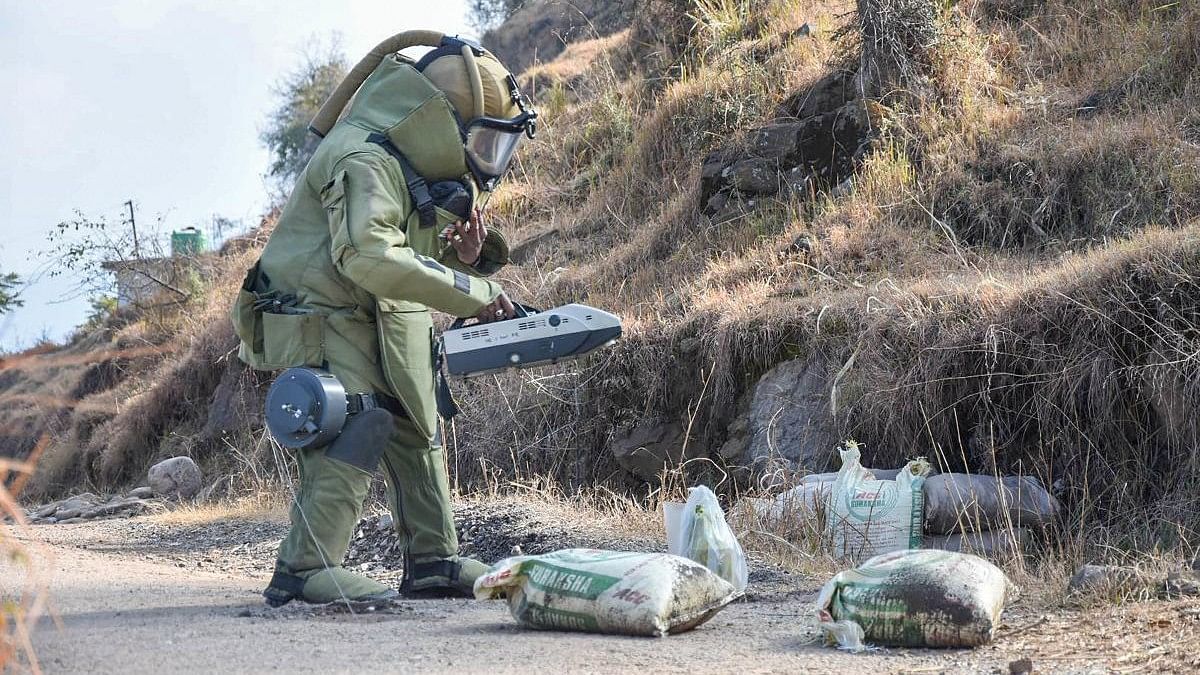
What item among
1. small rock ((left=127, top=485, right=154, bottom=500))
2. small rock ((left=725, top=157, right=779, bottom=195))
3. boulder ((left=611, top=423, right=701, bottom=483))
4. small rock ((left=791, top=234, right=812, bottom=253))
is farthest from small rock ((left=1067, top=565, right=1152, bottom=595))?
small rock ((left=127, top=485, right=154, bottom=500))

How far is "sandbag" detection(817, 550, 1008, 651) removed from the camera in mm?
3717

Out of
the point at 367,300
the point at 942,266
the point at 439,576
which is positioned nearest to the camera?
the point at 367,300

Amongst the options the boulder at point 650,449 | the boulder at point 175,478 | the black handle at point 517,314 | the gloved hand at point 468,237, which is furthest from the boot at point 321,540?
the boulder at point 175,478

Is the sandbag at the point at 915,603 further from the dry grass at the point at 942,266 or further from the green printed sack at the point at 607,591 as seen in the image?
the dry grass at the point at 942,266

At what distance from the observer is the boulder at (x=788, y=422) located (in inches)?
311

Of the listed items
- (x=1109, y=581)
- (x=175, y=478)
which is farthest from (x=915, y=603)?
(x=175, y=478)

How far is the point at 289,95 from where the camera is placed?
30250 millimetres

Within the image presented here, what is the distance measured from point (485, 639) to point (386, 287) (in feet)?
4.49

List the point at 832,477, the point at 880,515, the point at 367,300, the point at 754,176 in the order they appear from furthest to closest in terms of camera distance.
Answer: the point at 754,176 < the point at 832,477 < the point at 880,515 < the point at 367,300

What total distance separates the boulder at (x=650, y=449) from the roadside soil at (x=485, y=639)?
3535 mm

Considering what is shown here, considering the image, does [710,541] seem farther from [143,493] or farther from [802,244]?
[143,493]

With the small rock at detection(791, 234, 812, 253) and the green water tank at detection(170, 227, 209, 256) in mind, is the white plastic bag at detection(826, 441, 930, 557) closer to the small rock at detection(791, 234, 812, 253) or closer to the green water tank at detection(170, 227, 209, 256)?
the small rock at detection(791, 234, 812, 253)

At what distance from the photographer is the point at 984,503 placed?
6.46 meters

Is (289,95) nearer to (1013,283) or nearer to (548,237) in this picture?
(548,237)
